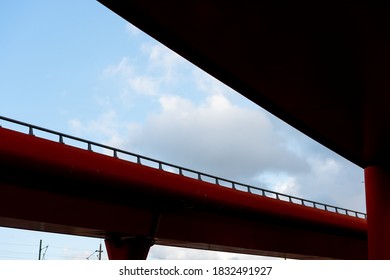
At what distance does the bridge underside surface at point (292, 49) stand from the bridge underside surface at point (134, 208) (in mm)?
7998

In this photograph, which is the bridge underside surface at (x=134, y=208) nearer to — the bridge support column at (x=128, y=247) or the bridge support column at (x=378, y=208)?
the bridge support column at (x=128, y=247)

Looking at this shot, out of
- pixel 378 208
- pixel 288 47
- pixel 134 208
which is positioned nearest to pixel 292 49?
pixel 288 47

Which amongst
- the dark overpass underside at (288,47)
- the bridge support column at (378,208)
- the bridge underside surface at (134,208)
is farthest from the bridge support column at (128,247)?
the dark overpass underside at (288,47)

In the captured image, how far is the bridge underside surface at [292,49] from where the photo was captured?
675cm

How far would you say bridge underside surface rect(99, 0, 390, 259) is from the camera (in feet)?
22.2

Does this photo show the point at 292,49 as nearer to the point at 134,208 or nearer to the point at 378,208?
the point at 378,208

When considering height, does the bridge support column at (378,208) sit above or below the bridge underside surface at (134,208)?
below

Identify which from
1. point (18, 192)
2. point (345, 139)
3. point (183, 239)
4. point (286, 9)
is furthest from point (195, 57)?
point (183, 239)

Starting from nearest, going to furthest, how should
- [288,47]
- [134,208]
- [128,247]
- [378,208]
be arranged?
[288,47] → [378,208] → [134,208] → [128,247]

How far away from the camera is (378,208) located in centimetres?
1490

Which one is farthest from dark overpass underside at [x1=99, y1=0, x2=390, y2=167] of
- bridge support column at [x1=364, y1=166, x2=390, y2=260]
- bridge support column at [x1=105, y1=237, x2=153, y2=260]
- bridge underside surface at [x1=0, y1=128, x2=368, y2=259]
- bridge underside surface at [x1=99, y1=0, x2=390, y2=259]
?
bridge support column at [x1=105, y1=237, x2=153, y2=260]

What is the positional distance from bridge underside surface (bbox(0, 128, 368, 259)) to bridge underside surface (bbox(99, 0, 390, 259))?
7998 mm

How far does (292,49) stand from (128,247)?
625 inches

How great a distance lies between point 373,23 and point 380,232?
922 cm
